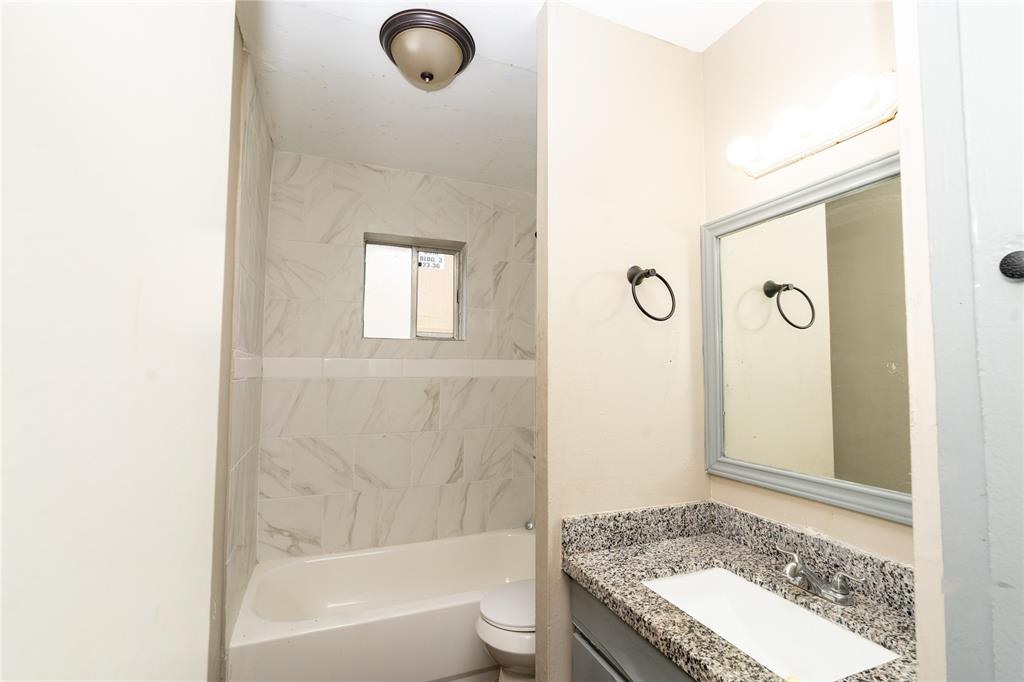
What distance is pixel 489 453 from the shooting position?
2619 millimetres

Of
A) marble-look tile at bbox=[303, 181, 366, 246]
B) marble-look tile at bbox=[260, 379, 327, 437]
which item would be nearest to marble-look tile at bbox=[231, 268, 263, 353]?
marble-look tile at bbox=[260, 379, 327, 437]

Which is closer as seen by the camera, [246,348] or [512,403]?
[246,348]

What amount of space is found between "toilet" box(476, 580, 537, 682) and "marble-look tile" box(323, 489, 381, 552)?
37.4 inches

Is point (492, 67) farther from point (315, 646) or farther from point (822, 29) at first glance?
point (315, 646)

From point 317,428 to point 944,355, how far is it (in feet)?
7.75

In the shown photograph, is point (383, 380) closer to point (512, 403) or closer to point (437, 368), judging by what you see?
point (437, 368)

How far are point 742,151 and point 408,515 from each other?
2.25 meters

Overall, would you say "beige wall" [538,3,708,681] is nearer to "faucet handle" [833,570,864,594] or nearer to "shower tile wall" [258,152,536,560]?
"faucet handle" [833,570,864,594]

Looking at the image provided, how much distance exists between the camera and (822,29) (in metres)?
1.14

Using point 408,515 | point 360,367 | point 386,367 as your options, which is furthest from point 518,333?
point 408,515

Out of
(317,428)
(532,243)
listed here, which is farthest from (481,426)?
(532,243)

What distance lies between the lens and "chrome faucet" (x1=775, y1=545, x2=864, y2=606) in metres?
1.00

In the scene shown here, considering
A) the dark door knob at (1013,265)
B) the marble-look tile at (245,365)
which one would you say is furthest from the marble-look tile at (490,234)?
the dark door knob at (1013,265)

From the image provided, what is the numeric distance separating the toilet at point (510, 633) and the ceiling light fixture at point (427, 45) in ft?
6.15
